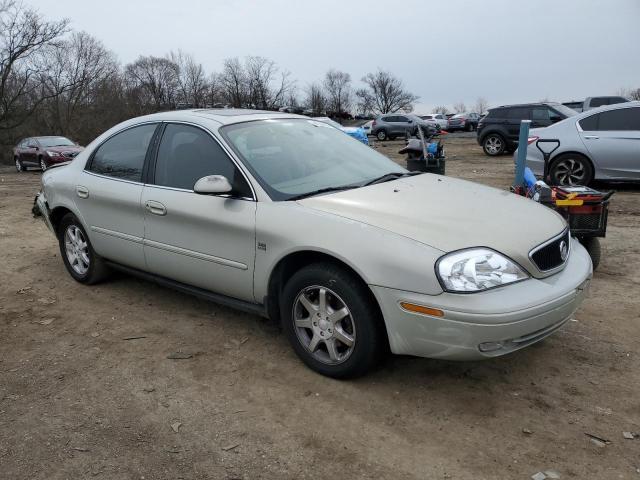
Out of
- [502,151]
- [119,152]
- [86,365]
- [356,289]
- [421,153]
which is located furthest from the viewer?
[502,151]

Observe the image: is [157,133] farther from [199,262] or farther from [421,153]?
[421,153]

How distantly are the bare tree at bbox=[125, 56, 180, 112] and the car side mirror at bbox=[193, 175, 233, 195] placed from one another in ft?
188

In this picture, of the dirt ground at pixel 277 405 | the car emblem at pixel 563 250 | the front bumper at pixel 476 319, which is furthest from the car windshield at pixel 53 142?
the car emblem at pixel 563 250

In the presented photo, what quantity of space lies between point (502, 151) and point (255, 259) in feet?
51.5

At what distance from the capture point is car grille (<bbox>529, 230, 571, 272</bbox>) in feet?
9.50

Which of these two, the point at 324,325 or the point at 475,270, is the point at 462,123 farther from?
the point at 475,270

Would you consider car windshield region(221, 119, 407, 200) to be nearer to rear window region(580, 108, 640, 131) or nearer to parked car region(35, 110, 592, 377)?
parked car region(35, 110, 592, 377)

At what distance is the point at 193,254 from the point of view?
3705 millimetres

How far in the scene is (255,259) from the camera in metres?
3.35

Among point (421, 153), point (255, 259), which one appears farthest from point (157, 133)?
point (421, 153)

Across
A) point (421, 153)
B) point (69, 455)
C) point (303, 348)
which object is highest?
point (421, 153)

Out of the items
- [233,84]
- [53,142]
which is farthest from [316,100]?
[53,142]

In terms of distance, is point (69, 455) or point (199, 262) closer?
point (69, 455)

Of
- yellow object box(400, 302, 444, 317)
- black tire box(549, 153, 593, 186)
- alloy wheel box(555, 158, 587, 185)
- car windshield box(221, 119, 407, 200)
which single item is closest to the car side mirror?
car windshield box(221, 119, 407, 200)
